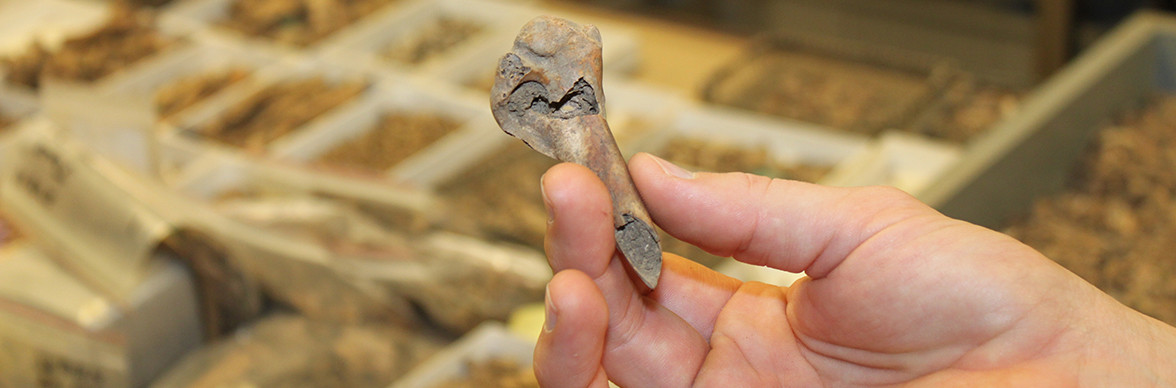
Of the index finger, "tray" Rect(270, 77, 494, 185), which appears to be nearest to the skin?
the index finger

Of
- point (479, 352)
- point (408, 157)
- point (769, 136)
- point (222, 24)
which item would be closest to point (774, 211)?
point (479, 352)

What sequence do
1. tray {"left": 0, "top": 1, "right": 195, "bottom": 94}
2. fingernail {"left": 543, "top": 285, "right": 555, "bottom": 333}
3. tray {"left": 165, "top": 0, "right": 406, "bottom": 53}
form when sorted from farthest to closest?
1. tray {"left": 165, "top": 0, "right": 406, "bottom": 53}
2. tray {"left": 0, "top": 1, "right": 195, "bottom": 94}
3. fingernail {"left": 543, "top": 285, "right": 555, "bottom": 333}

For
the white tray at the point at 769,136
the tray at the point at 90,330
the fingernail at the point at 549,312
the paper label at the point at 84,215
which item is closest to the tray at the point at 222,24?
the white tray at the point at 769,136

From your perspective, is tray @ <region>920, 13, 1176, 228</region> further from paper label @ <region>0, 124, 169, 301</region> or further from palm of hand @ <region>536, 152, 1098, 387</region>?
paper label @ <region>0, 124, 169, 301</region>

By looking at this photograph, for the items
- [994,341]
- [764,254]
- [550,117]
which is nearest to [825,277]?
[764,254]

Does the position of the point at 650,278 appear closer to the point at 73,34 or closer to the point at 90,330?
the point at 90,330
